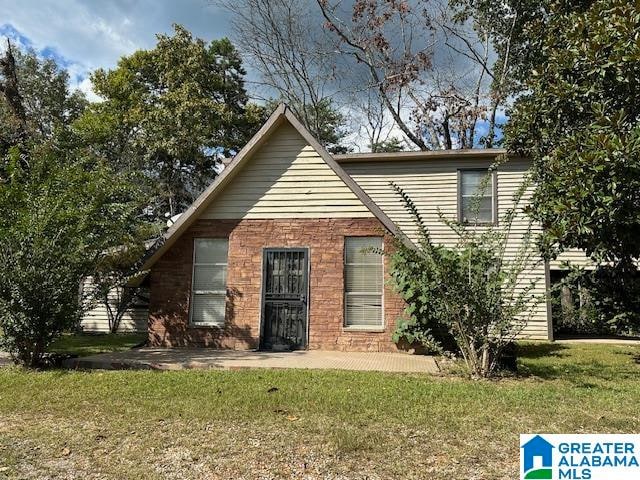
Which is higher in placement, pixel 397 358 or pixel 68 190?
pixel 68 190

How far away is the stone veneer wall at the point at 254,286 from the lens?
10180 mm

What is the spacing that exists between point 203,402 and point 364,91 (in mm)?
20569

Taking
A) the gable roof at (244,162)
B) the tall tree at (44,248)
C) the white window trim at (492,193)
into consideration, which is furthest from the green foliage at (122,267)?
the white window trim at (492,193)

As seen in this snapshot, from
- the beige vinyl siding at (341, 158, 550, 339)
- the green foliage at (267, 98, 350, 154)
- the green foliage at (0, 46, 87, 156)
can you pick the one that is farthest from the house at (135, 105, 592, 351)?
the green foliage at (0, 46, 87, 156)

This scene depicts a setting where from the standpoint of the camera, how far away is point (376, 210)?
33.2ft

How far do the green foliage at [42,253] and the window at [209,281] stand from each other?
2183mm

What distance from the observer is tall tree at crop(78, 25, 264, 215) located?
81.5 ft

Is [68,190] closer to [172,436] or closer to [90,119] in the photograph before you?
[172,436]

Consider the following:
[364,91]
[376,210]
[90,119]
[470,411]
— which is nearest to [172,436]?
[470,411]

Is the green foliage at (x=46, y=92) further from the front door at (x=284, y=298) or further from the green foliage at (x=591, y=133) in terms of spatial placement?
the green foliage at (x=591, y=133)

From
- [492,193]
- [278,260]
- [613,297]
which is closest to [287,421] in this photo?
[278,260]

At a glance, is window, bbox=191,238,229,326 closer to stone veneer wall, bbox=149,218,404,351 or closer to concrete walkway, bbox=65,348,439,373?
stone veneer wall, bbox=149,218,404,351

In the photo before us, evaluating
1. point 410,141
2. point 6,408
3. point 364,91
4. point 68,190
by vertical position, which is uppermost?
point 364,91

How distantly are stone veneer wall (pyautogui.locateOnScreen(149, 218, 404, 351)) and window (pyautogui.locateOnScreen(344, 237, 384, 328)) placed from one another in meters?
0.15
